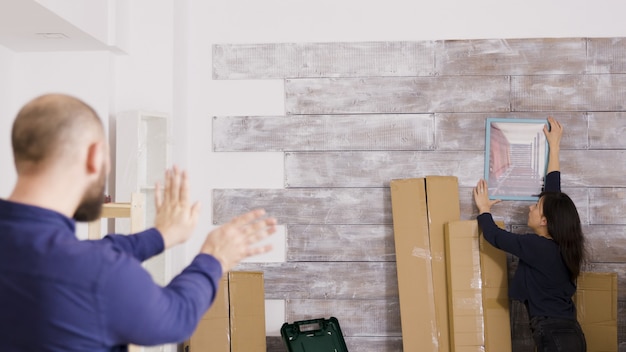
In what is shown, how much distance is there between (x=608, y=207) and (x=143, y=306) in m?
3.21

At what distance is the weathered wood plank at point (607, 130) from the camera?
366cm

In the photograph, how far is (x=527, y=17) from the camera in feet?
12.1

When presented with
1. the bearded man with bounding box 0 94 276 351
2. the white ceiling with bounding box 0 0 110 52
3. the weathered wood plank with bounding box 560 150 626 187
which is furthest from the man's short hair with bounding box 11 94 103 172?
the weathered wood plank with bounding box 560 150 626 187

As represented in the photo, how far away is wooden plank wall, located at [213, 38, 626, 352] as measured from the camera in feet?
12.0

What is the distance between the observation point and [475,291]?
3.41 metres

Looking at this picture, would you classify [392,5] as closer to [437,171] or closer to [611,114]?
[437,171]

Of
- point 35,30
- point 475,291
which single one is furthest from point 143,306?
point 475,291

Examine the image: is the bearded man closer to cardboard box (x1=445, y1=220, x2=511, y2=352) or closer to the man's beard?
the man's beard

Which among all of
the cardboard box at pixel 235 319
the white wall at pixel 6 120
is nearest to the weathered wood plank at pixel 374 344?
the cardboard box at pixel 235 319

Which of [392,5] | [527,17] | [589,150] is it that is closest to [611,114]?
[589,150]

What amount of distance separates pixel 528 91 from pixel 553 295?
3.81 ft

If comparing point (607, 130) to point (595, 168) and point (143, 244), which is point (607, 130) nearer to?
point (595, 168)

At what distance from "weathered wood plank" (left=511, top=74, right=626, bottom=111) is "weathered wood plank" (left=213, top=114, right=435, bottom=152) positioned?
521 mm

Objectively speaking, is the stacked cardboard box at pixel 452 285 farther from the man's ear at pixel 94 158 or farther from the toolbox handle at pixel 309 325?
the man's ear at pixel 94 158
